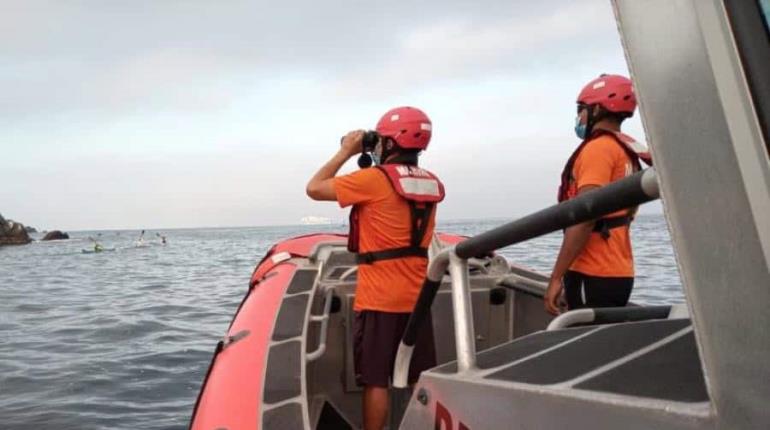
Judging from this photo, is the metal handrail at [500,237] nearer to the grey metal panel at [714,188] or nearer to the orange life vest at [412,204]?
the grey metal panel at [714,188]

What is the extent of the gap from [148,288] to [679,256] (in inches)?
678

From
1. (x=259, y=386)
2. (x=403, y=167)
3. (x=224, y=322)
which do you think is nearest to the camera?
(x=259, y=386)

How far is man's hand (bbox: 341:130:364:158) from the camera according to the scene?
3.32 metres

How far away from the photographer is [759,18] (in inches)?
26.9

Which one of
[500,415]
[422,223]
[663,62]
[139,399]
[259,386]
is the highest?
[663,62]

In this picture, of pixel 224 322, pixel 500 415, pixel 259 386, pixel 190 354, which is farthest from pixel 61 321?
pixel 500 415

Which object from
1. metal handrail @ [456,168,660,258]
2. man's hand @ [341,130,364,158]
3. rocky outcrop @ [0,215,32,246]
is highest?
rocky outcrop @ [0,215,32,246]

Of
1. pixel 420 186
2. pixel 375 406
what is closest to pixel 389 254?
pixel 420 186

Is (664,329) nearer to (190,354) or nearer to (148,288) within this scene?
(190,354)

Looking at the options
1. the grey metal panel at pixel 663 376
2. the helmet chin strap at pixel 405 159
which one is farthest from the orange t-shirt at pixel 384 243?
the grey metal panel at pixel 663 376

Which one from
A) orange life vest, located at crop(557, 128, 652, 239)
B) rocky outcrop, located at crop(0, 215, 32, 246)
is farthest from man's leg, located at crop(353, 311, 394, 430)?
rocky outcrop, located at crop(0, 215, 32, 246)

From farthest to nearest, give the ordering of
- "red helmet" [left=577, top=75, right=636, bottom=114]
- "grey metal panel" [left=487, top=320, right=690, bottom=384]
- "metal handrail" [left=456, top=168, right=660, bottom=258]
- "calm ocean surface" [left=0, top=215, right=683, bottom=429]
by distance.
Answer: "calm ocean surface" [left=0, top=215, right=683, bottom=429] < "red helmet" [left=577, top=75, right=636, bottom=114] < "grey metal panel" [left=487, top=320, right=690, bottom=384] < "metal handrail" [left=456, top=168, right=660, bottom=258]

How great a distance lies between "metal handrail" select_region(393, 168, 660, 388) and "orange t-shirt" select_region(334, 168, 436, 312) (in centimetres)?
101

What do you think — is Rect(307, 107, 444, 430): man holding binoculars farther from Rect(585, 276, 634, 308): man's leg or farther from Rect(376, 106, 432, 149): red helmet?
Rect(585, 276, 634, 308): man's leg
